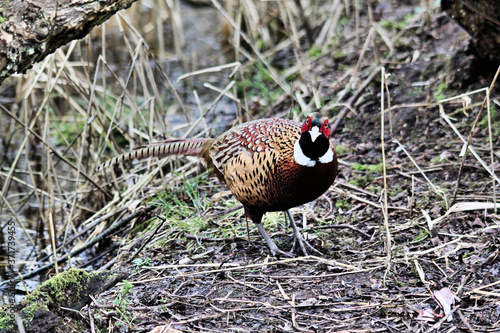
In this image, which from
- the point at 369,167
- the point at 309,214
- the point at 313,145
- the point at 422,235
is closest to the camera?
the point at 313,145

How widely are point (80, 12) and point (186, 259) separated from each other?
1.64 metres

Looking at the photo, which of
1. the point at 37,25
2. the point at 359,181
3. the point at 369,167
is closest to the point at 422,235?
the point at 359,181

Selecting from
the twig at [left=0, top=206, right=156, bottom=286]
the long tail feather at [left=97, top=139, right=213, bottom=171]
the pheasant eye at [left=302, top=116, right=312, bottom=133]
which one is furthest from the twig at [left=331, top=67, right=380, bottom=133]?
the pheasant eye at [left=302, top=116, right=312, bottom=133]

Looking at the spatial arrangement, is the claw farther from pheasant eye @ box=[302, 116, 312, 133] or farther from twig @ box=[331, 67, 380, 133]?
twig @ box=[331, 67, 380, 133]

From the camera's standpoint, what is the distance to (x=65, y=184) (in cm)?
541

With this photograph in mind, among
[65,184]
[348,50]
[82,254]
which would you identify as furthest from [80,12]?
[348,50]

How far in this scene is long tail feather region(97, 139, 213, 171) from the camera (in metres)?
3.85

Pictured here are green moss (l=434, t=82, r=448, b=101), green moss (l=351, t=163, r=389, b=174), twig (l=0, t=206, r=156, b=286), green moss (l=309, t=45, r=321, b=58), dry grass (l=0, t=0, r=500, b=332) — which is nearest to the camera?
dry grass (l=0, t=0, r=500, b=332)

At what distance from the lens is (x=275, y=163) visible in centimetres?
321

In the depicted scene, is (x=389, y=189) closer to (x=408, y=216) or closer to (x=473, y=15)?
(x=408, y=216)

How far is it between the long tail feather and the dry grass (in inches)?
19.2

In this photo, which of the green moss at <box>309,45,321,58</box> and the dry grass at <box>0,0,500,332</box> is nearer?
the dry grass at <box>0,0,500,332</box>

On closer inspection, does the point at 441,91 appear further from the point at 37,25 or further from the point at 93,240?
the point at 37,25

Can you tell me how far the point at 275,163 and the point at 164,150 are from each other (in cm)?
99
